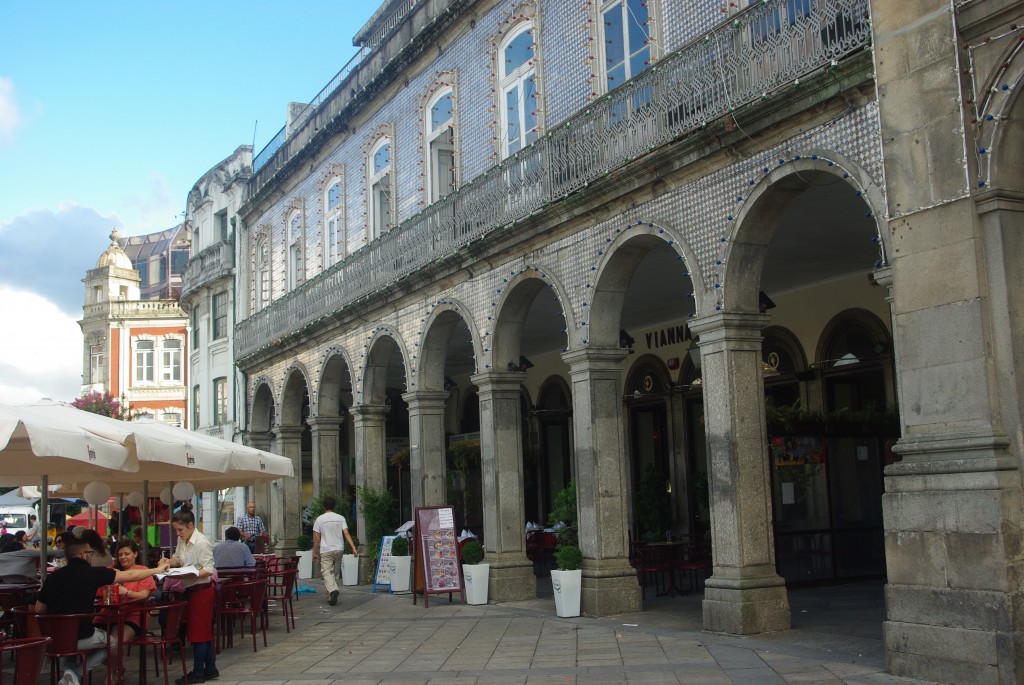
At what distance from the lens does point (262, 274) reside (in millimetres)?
29750

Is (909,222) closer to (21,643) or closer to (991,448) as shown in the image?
(991,448)

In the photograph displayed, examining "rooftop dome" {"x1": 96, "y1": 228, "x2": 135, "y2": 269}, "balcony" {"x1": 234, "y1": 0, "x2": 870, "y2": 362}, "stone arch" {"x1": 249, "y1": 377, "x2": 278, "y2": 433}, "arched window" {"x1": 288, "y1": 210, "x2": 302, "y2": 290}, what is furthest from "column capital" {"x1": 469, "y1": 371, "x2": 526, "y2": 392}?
"rooftop dome" {"x1": 96, "y1": 228, "x2": 135, "y2": 269}

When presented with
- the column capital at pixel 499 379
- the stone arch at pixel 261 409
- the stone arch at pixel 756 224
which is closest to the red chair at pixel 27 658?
the stone arch at pixel 756 224

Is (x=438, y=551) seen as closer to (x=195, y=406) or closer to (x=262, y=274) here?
(x=262, y=274)

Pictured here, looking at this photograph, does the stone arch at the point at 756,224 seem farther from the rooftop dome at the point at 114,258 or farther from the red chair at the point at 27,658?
the rooftop dome at the point at 114,258

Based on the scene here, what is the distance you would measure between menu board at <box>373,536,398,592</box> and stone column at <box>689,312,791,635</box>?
8.04 m

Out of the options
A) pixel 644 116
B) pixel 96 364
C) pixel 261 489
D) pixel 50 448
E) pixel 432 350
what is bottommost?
pixel 261 489

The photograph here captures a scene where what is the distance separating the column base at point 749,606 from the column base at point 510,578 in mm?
4910

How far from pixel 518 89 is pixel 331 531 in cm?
740

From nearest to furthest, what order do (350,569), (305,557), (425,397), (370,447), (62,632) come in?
(62,632) < (425,397) < (350,569) < (370,447) < (305,557)

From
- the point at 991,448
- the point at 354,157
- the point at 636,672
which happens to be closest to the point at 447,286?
the point at 354,157

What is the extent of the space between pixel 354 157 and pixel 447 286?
6.22m

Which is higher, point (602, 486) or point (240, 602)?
point (602, 486)

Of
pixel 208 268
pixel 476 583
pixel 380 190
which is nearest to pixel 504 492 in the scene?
pixel 476 583
